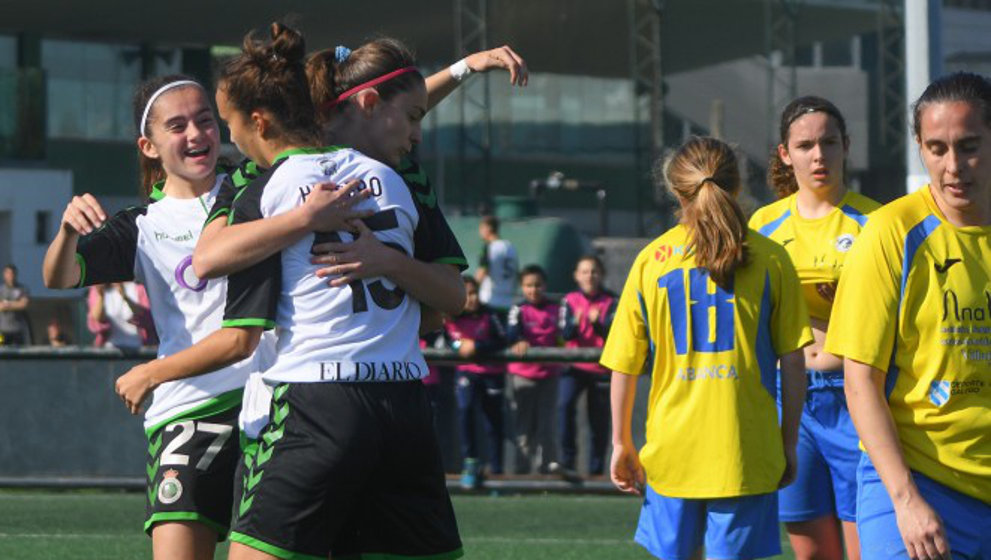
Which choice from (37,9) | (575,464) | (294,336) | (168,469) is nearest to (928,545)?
(294,336)

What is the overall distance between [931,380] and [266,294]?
160 cm

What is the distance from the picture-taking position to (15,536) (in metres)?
10.5

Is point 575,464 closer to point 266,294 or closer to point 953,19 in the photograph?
point 266,294

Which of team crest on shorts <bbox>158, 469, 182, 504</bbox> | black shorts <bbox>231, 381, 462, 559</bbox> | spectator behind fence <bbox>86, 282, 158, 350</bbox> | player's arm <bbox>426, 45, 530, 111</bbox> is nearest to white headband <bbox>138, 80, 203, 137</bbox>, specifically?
player's arm <bbox>426, 45, 530, 111</bbox>

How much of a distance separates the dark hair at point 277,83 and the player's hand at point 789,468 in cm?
216

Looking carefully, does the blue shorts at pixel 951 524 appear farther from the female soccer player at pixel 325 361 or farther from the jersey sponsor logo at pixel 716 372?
the jersey sponsor logo at pixel 716 372

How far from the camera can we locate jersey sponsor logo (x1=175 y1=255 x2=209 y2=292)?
17.5ft

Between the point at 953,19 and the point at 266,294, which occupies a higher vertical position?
the point at 953,19

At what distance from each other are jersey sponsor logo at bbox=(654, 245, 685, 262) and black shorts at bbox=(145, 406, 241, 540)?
4.65 feet

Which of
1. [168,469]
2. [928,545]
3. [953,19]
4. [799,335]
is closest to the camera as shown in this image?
[928,545]

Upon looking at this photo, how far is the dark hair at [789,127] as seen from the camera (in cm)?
675

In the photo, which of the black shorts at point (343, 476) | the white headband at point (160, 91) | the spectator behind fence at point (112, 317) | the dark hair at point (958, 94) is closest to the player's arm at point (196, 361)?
the black shorts at point (343, 476)

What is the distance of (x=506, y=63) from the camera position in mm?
5234

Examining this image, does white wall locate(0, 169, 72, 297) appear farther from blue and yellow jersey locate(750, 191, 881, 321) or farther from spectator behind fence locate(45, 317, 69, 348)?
blue and yellow jersey locate(750, 191, 881, 321)
